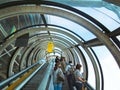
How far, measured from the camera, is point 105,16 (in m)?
8.20

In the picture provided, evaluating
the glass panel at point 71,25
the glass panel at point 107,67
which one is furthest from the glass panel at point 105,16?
the glass panel at point 107,67

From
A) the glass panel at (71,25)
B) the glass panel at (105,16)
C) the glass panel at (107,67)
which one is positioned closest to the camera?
the glass panel at (105,16)

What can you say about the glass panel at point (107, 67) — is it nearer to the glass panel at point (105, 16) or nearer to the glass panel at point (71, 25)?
the glass panel at point (71, 25)

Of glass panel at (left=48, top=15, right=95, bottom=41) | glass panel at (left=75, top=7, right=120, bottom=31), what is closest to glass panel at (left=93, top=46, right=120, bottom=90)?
glass panel at (left=48, top=15, right=95, bottom=41)

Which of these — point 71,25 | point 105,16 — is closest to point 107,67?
point 71,25

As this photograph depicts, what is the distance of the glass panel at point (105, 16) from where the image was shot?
295 inches

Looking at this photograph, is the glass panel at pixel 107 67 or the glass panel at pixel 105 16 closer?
the glass panel at pixel 105 16

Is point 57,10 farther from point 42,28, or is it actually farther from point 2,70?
point 2,70

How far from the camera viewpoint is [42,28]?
47.1ft

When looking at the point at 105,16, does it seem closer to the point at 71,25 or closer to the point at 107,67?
the point at 71,25

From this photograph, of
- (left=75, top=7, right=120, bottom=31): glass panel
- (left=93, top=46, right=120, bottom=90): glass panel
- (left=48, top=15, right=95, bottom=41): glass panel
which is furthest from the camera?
(left=93, top=46, right=120, bottom=90): glass panel

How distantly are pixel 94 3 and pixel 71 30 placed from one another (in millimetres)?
6524

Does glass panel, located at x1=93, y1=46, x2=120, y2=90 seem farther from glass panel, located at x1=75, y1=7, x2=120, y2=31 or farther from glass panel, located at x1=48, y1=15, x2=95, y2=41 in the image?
glass panel, located at x1=75, y1=7, x2=120, y2=31

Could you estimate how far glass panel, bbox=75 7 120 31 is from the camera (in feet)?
24.5
